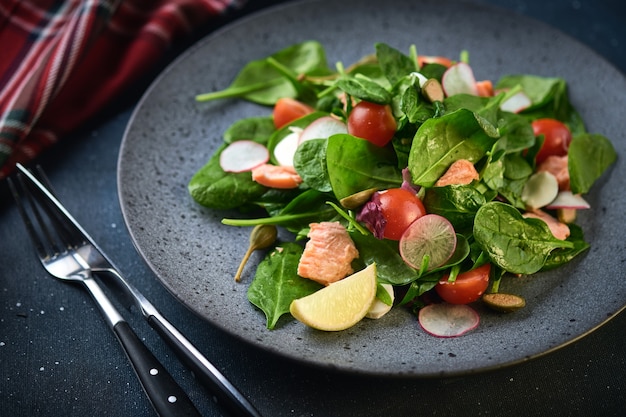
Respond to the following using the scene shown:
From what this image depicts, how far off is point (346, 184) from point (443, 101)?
16.7 inches

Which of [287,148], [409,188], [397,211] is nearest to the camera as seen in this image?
[397,211]

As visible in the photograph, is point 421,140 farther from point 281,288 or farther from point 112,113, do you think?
point 112,113

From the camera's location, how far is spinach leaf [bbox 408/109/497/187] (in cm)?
198

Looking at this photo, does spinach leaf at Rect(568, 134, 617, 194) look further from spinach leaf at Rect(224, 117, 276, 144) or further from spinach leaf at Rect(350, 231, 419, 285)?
spinach leaf at Rect(224, 117, 276, 144)

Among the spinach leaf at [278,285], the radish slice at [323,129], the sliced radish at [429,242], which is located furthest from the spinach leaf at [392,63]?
the spinach leaf at [278,285]

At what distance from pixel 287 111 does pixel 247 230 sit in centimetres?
49

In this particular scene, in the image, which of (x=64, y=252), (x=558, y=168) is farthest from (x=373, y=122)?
(x=64, y=252)

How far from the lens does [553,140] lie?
2.35m

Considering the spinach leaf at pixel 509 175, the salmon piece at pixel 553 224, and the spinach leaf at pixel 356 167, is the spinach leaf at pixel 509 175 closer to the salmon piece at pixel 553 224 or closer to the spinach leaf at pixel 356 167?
the salmon piece at pixel 553 224

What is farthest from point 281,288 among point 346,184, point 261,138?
point 261,138

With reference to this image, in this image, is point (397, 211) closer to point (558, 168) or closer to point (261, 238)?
point (261, 238)

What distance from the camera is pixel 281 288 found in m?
1.92

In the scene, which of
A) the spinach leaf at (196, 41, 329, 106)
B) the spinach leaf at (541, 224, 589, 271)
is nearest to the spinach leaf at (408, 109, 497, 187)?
the spinach leaf at (541, 224, 589, 271)

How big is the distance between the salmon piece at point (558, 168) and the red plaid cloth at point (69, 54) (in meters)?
1.62
